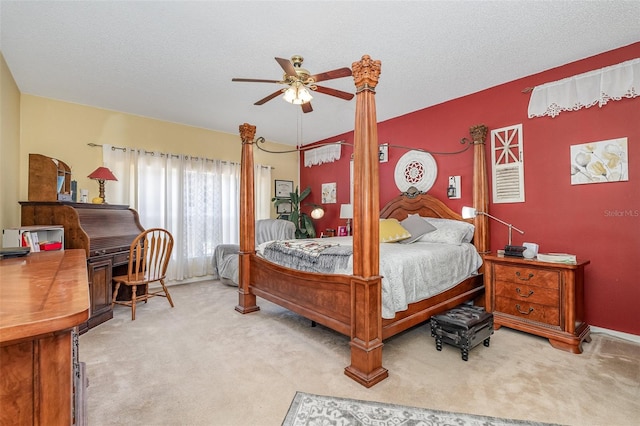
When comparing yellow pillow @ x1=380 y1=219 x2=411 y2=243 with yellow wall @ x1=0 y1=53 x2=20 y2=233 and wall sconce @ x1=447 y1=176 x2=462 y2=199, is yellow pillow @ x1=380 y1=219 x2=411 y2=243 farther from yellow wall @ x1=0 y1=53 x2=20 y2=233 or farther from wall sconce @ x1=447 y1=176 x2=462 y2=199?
yellow wall @ x1=0 y1=53 x2=20 y2=233

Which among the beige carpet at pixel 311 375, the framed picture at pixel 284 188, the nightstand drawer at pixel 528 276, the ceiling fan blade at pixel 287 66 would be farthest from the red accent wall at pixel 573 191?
the framed picture at pixel 284 188

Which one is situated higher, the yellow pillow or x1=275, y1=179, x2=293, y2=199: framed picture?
x1=275, y1=179, x2=293, y2=199: framed picture

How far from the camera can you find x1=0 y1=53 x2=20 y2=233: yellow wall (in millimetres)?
2777

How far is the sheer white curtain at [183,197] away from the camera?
4.27m

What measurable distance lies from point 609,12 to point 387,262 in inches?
96.2

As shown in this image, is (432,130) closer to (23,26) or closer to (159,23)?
(159,23)

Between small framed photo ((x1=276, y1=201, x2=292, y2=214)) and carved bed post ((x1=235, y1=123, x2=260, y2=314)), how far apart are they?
2581 mm

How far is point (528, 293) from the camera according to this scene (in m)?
2.68

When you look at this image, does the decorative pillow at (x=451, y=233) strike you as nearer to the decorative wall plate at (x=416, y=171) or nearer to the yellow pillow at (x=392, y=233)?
the yellow pillow at (x=392, y=233)

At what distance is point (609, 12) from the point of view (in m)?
2.16

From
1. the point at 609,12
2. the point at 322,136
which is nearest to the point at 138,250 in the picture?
the point at 322,136

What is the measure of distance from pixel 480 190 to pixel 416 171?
1.07m

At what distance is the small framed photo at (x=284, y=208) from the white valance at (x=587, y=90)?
14.0 ft

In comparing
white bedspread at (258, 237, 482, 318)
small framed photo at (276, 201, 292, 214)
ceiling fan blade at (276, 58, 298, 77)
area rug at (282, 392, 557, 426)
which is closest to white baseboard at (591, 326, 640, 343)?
white bedspread at (258, 237, 482, 318)
